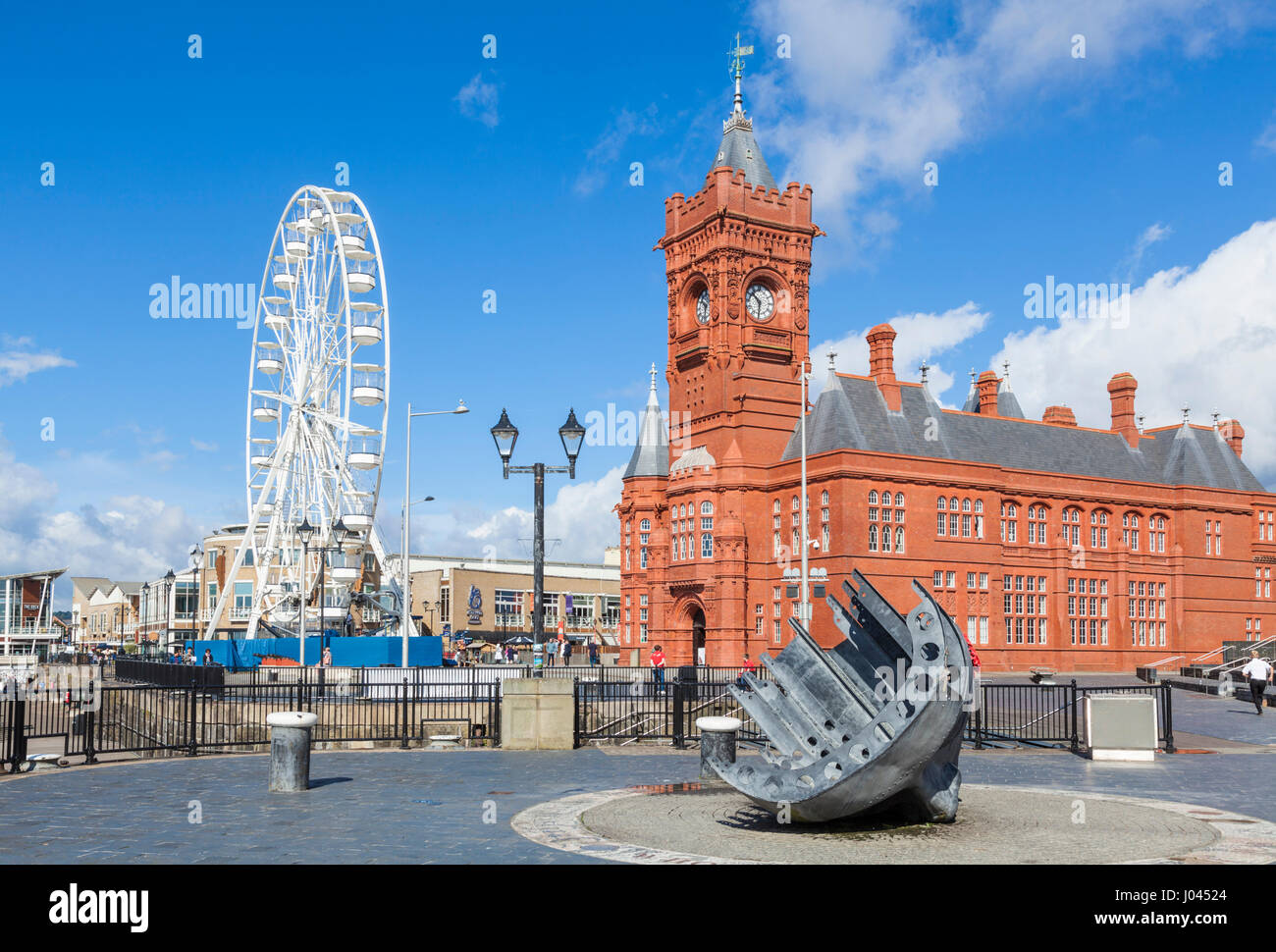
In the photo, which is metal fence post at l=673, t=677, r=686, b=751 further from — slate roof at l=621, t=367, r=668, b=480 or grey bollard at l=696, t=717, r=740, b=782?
slate roof at l=621, t=367, r=668, b=480

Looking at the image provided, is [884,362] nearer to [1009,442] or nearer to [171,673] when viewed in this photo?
[1009,442]

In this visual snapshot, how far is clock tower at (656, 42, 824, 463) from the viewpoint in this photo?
6266cm

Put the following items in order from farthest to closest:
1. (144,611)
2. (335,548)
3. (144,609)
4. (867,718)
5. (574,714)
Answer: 1. (144,609)
2. (144,611)
3. (335,548)
4. (574,714)
5. (867,718)

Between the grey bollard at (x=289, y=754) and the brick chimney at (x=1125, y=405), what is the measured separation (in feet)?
218

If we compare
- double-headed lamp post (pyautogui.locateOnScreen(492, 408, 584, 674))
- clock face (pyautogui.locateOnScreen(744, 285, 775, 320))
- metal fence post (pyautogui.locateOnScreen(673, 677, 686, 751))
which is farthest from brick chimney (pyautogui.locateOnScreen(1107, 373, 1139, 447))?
double-headed lamp post (pyautogui.locateOnScreen(492, 408, 584, 674))

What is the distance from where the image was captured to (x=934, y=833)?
1242 centimetres

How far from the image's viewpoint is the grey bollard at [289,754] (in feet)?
51.6

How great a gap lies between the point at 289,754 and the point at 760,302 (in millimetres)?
52407

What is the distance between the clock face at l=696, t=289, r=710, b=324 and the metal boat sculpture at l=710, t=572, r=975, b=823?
173 ft

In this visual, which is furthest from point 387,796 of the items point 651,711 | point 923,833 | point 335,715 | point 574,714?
point 651,711
